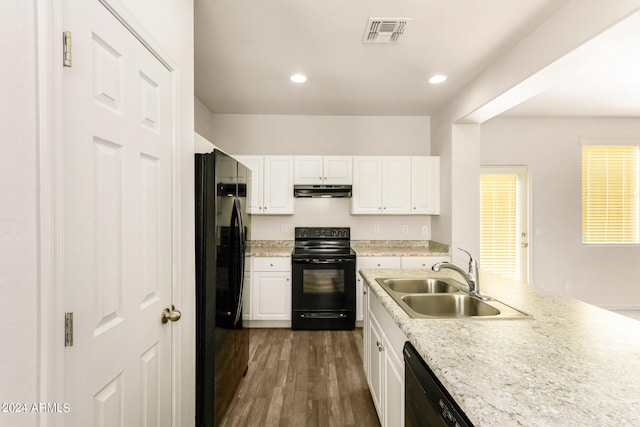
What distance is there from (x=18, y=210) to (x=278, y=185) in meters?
3.41

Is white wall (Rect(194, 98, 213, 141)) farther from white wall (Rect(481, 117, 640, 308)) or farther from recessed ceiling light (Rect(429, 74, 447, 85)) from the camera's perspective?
white wall (Rect(481, 117, 640, 308))

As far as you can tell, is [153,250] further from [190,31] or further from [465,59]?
[465,59]

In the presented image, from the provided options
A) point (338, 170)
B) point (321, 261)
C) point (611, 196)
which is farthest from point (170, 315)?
point (611, 196)

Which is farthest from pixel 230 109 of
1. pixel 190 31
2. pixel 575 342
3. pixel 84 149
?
pixel 575 342

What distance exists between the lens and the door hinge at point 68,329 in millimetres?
866

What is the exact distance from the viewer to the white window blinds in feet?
14.8

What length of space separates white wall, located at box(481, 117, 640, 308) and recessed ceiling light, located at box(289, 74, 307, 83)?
110 inches

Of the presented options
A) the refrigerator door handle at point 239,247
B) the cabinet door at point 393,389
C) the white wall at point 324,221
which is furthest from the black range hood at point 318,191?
the cabinet door at point 393,389

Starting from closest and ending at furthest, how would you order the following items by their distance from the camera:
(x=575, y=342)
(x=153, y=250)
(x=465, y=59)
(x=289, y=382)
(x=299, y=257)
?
(x=575, y=342) < (x=153, y=250) < (x=289, y=382) < (x=465, y=59) < (x=299, y=257)

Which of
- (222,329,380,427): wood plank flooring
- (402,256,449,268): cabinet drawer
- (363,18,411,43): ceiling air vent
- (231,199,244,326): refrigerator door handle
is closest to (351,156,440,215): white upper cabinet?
(402,256,449,268): cabinet drawer

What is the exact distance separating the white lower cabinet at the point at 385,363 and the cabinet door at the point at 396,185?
205 cm

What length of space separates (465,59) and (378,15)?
42.8 inches

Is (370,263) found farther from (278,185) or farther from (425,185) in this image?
(278,185)

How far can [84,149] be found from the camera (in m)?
0.94
